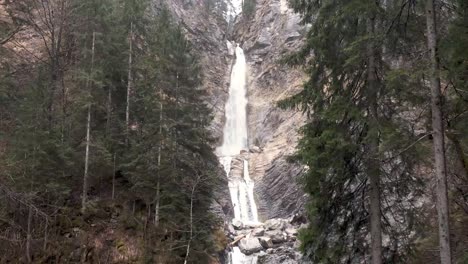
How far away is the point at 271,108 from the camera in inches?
1809

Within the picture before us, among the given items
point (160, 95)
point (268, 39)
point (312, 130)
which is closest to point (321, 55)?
point (312, 130)

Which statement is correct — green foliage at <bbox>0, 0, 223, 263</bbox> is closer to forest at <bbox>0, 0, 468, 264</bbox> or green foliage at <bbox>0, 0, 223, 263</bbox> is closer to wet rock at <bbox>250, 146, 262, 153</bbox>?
forest at <bbox>0, 0, 468, 264</bbox>

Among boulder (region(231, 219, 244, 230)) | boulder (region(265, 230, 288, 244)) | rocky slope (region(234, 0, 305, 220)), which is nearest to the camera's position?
boulder (region(265, 230, 288, 244))

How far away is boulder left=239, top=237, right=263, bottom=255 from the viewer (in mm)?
23984

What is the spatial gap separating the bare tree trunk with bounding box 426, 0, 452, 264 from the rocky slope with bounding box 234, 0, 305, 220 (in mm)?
17663

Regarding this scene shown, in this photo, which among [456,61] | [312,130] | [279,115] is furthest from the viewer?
[279,115]

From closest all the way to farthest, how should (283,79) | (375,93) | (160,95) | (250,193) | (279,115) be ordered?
(375,93) < (160,95) < (250,193) < (279,115) < (283,79)

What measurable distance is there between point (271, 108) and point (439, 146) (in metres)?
39.0

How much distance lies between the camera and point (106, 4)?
2108 cm

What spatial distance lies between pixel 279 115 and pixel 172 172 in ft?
90.2

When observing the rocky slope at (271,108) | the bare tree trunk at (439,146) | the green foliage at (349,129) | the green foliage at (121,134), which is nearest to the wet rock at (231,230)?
the rocky slope at (271,108)

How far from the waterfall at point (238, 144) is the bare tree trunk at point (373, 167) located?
1498 centimetres

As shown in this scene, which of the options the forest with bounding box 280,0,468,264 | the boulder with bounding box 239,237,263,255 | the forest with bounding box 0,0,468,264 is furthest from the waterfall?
the forest with bounding box 280,0,468,264

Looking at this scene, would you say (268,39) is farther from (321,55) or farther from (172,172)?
(321,55)
